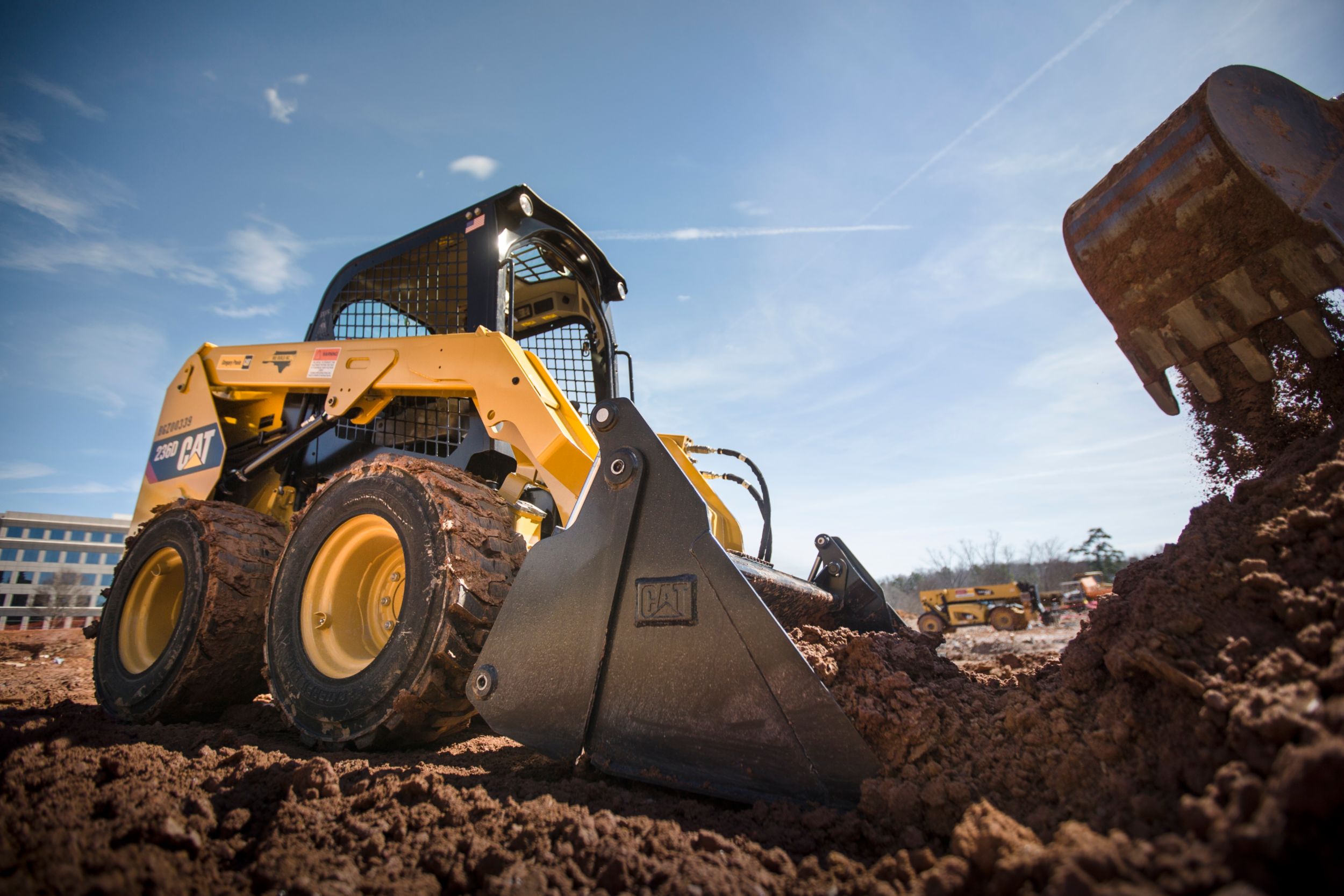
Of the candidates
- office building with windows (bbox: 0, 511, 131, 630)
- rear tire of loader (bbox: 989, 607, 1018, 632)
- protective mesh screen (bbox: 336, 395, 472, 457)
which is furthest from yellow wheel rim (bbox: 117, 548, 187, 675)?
rear tire of loader (bbox: 989, 607, 1018, 632)

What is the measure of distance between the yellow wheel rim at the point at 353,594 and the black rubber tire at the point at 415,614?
0.15 feet

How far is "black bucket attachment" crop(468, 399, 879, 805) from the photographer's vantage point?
5.15ft

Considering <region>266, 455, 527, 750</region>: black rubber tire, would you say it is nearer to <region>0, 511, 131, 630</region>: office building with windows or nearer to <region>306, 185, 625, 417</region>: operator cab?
<region>306, 185, 625, 417</region>: operator cab

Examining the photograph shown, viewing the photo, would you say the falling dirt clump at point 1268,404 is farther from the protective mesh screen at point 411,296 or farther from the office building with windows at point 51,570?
the office building with windows at point 51,570

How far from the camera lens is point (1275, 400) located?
2055 mm

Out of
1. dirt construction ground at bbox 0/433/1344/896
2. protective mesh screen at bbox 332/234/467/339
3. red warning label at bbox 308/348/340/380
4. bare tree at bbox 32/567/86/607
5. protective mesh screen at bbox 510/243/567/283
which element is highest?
protective mesh screen at bbox 510/243/567/283

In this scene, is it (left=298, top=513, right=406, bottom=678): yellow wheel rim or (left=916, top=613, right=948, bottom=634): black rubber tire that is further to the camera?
(left=916, top=613, right=948, bottom=634): black rubber tire

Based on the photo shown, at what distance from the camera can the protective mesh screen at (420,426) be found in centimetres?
338

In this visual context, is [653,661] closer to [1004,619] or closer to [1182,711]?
[1182,711]

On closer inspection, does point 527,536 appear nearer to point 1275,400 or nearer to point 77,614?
point 1275,400

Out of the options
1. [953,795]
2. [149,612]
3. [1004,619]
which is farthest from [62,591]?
[1004,619]

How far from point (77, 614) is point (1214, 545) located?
61.3 ft

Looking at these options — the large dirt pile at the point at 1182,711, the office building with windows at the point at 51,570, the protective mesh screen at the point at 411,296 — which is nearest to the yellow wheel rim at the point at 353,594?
the protective mesh screen at the point at 411,296

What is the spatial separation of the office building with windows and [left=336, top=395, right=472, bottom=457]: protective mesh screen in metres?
12.7
